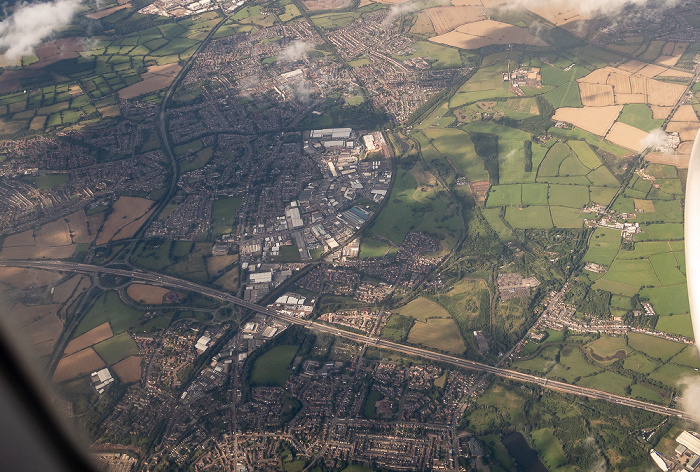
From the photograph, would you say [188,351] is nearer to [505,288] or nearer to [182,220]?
[182,220]

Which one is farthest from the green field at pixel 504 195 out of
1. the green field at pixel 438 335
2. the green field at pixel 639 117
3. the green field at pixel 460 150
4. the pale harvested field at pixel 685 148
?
the pale harvested field at pixel 685 148

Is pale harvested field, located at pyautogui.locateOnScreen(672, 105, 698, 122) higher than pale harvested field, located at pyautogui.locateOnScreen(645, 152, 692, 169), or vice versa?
pale harvested field, located at pyautogui.locateOnScreen(672, 105, 698, 122)

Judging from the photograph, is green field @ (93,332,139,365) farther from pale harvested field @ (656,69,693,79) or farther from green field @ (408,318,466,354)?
pale harvested field @ (656,69,693,79)

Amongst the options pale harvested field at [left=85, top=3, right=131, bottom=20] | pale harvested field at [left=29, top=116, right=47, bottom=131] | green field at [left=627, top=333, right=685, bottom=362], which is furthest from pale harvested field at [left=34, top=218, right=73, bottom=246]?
green field at [left=627, top=333, right=685, bottom=362]

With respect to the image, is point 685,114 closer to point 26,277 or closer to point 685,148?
point 685,148

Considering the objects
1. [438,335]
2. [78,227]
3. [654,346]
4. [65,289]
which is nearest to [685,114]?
[654,346]

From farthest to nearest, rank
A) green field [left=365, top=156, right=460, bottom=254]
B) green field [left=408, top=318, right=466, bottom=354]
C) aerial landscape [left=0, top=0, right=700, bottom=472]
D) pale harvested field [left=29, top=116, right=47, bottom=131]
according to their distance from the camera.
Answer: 1. pale harvested field [left=29, top=116, right=47, bottom=131]
2. green field [left=365, top=156, right=460, bottom=254]
3. green field [left=408, top=318, right=466, bottom=354]
4. aerial landscape [left=0, top=0, right=700, bottom=472]

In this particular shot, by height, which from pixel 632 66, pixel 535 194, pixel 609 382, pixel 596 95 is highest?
pixel 632 66
